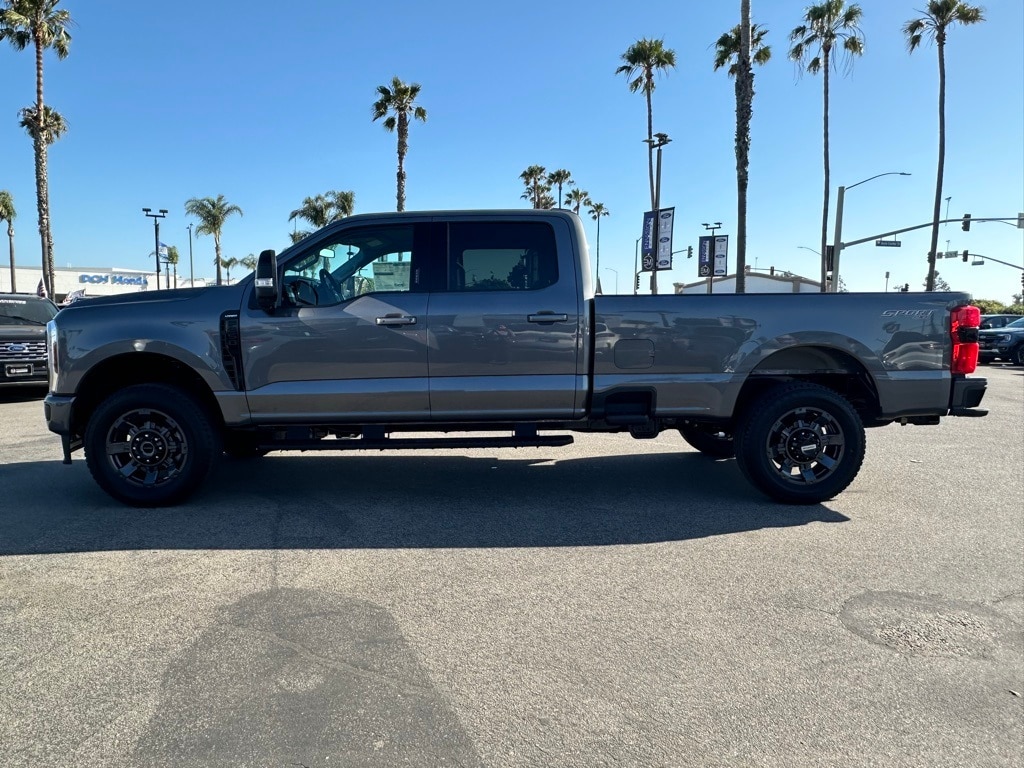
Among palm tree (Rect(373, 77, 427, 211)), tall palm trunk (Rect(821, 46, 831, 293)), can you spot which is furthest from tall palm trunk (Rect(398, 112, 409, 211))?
tall palm trunk (Rect(821, 46, 831, 293))

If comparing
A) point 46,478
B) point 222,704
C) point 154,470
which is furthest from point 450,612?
point 46,478

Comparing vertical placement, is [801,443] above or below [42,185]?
below

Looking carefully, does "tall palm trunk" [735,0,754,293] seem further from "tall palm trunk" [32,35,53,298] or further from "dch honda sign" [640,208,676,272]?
"tall palm trunk" [32,35,53,298]

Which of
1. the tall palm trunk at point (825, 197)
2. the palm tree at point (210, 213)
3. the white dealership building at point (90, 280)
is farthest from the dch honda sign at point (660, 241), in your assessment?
the white dealership building at point (90, 280)

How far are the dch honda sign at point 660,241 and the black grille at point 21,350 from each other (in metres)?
18.2

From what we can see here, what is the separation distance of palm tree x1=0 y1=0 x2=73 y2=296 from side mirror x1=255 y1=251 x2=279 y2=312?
85.3 feet

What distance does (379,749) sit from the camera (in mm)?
2363

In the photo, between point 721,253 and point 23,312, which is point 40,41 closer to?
point 23,312

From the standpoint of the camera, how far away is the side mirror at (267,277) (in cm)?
474

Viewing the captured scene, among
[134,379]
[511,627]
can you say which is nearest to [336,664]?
[511,627]

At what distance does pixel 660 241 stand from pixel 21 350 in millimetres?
18702

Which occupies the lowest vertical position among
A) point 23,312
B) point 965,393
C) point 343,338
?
point 965,393

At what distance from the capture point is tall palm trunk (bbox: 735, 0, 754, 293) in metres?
18.2

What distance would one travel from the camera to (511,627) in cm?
326
